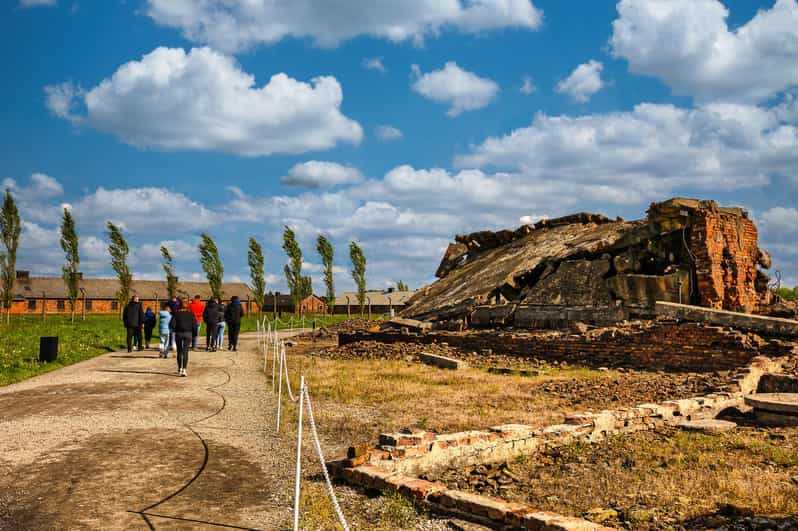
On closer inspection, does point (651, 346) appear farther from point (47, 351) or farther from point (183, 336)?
point (47, 351)

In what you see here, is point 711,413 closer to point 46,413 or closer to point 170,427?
point 170,427

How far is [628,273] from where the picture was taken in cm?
1814

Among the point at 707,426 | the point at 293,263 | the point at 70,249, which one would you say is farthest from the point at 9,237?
the point at 707,426

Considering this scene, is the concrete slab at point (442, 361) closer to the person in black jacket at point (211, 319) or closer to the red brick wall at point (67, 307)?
the person in black jacket at point (211, 319)

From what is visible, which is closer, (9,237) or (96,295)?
(9,237)

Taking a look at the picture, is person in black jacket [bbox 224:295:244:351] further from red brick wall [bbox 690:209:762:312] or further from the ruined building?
red brick wall [bbox 690:209:762:312]

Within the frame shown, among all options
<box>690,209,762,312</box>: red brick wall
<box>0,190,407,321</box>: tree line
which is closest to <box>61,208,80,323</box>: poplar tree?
<box>0,190,407,321</box>: tree line

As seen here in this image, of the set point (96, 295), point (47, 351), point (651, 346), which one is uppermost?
point (96, 295)

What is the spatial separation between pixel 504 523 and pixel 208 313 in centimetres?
1708

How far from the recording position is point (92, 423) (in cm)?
897

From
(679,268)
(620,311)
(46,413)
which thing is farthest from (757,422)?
(46,413)

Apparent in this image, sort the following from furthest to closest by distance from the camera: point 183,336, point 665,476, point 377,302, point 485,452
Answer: point 377,302
point 183,336
point 485,452
point 665,476

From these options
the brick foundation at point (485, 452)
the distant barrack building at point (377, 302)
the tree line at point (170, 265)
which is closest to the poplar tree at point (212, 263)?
the tree line at point (170, 265)

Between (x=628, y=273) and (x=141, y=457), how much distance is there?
1499 cm
